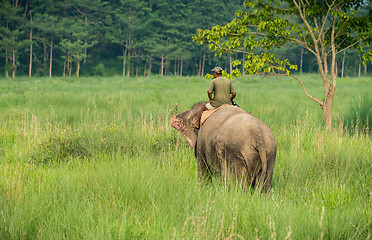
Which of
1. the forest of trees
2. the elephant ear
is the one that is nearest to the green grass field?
the elephant ear

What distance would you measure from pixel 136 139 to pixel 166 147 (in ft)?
2.56

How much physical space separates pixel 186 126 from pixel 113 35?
6211cm

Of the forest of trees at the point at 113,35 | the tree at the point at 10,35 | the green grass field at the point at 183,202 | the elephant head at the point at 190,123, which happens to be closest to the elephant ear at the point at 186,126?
the elephant head at the point at 190,123

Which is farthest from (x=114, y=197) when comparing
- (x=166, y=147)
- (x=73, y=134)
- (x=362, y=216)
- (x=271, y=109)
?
(x=271, y=109)

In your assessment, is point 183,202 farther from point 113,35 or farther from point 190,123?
point 113,35

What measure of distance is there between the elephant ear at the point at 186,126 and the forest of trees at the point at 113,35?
157 feet

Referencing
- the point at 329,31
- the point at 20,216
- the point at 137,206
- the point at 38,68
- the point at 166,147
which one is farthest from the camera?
the point at 38,68

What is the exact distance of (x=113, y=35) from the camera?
64.4 m

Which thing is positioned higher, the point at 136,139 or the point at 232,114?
the point at 232,114

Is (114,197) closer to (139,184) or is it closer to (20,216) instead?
(139,184)

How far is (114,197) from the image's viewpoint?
425 centimetres

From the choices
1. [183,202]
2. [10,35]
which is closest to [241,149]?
[183,202]

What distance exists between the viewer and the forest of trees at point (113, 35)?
5478 cm

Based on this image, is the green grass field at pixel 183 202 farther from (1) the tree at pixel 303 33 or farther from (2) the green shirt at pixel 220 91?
(1) the tree at pixel 303 33
